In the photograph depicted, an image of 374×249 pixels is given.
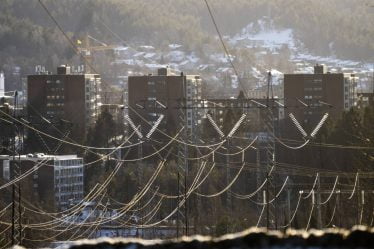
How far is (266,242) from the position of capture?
3469 millimetres

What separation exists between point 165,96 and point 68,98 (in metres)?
4.46

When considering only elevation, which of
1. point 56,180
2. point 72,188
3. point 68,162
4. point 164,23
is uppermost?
point 164,23

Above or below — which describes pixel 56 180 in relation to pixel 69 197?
above

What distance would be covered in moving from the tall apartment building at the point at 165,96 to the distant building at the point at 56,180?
9.48 ft

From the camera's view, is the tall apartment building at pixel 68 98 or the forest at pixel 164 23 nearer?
the tall apartment building at pixel 68 98

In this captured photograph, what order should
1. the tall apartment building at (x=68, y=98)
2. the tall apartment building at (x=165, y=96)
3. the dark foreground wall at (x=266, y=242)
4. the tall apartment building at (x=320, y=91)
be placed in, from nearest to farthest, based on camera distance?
the dark foreground wall at (x=266, y=242), the tall apartment building at (x=165, y=96), the tall apartment building at (x=68, y=98), the tall apartment building at (x=320, y=91)

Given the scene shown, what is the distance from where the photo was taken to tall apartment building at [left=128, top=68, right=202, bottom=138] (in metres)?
44.8

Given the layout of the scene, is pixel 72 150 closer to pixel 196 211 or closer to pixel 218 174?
pixel 218 174

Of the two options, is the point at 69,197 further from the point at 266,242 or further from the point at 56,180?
the point at 266,242

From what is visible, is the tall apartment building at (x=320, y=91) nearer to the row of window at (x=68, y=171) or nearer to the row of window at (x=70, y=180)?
the row of window at (x=68, y=171)

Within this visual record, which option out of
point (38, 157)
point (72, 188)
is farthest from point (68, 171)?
point (38, 157)

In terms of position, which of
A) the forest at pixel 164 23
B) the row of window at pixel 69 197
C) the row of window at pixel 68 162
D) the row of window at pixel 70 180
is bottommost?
the row of window at pixel 69 197

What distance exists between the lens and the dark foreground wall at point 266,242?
11.3 ft

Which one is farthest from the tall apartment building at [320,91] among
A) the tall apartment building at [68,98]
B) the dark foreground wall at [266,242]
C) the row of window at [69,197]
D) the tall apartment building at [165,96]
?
the dark foreground wall at [266,242]
